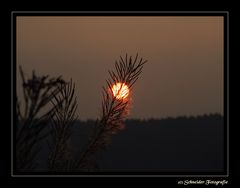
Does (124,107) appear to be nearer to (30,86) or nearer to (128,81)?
(128,81)

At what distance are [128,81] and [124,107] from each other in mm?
107

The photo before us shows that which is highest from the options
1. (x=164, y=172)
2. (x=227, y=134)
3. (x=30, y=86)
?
(x=30, y=86)

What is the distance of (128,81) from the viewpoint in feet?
6.23

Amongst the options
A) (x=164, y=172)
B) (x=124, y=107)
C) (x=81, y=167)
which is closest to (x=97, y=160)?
(x=81, y=167)

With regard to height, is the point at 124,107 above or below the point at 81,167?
above

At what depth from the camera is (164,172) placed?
238cm

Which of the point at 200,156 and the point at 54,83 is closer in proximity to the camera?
the point at 54,83

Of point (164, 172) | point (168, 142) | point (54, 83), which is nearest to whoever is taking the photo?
point (54, 83)

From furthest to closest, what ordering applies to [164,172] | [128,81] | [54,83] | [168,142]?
[168,142]
[164,172]
[128,81]
[54,83]
